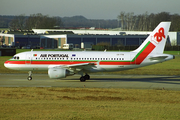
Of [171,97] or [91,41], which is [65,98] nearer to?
[171,97]

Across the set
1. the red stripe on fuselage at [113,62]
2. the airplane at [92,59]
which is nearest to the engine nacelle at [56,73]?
the airplane at [92,59]

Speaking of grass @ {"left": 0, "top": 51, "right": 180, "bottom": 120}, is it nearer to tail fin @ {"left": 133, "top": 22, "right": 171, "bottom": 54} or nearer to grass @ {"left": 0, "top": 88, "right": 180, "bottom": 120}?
grass @ {"left": 0, "top": 88, "right": 180, "bottom": 120}

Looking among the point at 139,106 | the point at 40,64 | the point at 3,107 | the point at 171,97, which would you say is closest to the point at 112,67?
the point at 40,64

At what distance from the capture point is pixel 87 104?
20547 mm

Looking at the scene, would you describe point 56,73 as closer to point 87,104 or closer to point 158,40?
point 87,104

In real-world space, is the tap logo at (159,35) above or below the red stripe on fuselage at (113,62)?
above

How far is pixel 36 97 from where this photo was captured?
23141 millimetres

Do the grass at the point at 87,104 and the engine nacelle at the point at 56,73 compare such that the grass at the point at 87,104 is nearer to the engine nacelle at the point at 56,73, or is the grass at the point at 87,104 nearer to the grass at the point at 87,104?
the grass at the point at 87,104

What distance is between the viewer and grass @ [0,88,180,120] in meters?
17.1

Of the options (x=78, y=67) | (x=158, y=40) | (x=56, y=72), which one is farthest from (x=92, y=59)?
(x=158, y=40)

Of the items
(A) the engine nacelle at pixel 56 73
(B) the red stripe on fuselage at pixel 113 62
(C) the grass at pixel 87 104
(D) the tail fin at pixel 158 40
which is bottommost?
(C) the grass at pixel 87 104

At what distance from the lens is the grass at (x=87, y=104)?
17141mm

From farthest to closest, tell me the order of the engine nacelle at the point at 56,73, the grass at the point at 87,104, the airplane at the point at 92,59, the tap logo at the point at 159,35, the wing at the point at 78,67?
the tap logo at the point at 159,35 → the airplane at the point at 92,59 → the wing at the point at 78,67 → the engine nacelle at the point at 56,73 → the grass at the point at 87,104

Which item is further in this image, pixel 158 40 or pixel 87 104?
pixel 158 40
